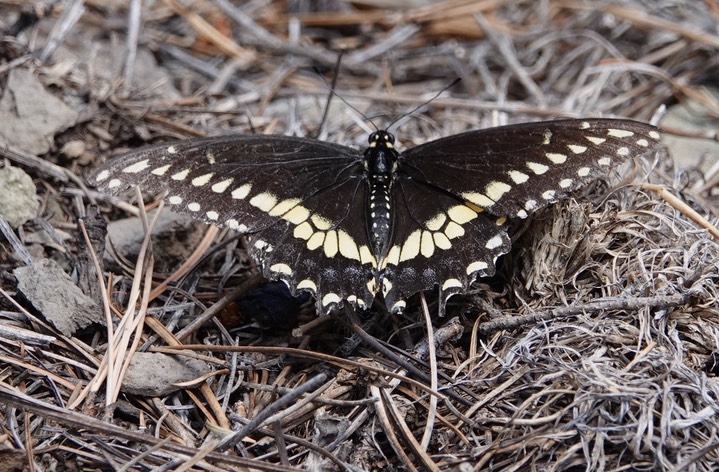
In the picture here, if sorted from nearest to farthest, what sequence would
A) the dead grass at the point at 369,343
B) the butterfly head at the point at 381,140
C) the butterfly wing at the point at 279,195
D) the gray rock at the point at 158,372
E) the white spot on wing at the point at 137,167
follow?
the dead grass at the point at 369,343
the gray rock at the point at 158,372
the butterfly wing at the point at 279,195
the white spot on wing at the point at 137,167
the butterfly head at the point at 381,140

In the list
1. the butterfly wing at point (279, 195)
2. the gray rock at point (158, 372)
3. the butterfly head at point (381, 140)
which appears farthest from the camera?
the butterfly head at point (381, 140)

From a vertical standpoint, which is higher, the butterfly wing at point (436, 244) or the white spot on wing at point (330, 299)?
the butterfly wing at point (436, 244)

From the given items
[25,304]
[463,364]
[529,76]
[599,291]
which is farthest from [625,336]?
[529,76]

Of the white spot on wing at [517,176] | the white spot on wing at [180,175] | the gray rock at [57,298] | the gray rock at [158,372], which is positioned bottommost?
the gray rock at [158,372]

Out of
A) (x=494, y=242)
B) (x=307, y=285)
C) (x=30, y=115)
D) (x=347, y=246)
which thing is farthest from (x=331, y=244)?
(x=30, y=115)

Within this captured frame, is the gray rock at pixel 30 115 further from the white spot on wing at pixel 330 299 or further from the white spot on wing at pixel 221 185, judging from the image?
the white spot on wing at pixel 330 299

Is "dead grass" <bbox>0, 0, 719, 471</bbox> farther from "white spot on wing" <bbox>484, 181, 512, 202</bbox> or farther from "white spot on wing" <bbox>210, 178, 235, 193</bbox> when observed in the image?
"white spot on wing" <bbox>210, 178, 235, 193</bbox>

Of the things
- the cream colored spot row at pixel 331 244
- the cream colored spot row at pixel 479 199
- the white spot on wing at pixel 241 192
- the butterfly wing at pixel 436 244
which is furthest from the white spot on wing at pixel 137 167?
the cream colored spot row at pixel 479 199

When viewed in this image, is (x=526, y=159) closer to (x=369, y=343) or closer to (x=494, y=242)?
(x=494, y=242)
